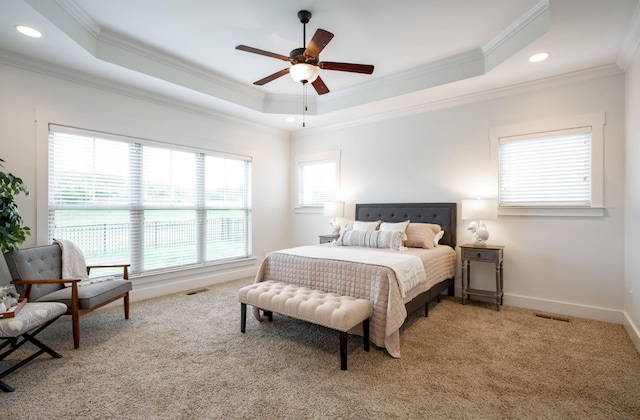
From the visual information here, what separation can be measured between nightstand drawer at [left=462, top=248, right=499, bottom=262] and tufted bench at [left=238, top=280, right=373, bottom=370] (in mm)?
1879

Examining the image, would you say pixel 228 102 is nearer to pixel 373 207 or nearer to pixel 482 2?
pixel 373 207

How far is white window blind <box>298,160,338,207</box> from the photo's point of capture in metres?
5.80

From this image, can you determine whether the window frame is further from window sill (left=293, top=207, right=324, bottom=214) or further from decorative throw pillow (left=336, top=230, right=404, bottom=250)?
decorative throw pillow (left=336, top=230, right=404, bottom=250)

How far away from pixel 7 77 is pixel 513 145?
19.2 feet

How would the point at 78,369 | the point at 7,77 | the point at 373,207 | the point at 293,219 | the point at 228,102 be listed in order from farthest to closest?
1. the point at 293,219
2. the point at 373,207
3. the point at 228,102
4. the point at 7,77
5. the point at 78,369

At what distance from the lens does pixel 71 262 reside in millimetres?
3207

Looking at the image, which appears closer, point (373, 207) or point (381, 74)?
point (381, 74)

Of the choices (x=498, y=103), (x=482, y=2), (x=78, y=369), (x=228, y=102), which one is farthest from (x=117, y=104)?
(x=498, y=103)

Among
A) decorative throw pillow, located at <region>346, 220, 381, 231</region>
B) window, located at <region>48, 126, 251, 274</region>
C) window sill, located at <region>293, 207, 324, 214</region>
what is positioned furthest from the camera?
window sill, located at <region>293, 207, 324, 214</region>

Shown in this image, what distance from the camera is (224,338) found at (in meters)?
2.93

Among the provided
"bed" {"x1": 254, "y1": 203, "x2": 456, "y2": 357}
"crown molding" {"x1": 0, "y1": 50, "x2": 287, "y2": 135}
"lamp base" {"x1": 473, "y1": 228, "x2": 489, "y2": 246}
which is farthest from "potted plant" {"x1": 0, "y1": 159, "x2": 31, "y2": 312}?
"lamp base" {"x1": 473, "y1": 228, "x2": 489, "y2": 246}

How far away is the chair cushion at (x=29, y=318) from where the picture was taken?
2105 mm

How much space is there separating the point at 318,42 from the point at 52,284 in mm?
3387

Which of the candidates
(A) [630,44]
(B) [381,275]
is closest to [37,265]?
(B) [381,275]
